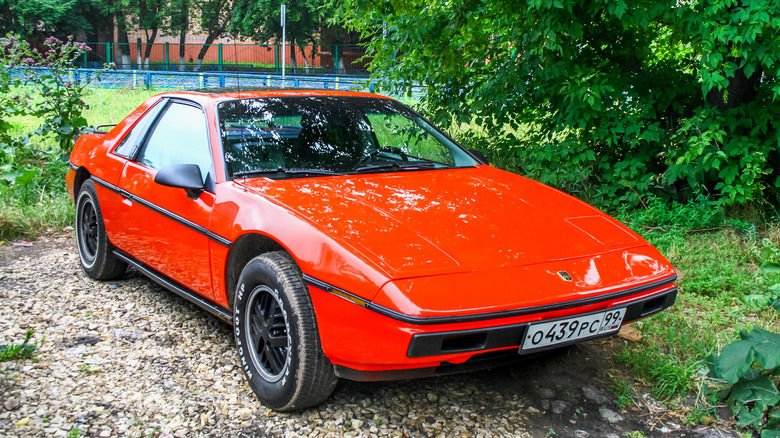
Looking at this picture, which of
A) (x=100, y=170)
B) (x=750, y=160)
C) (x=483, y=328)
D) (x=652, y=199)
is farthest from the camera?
(x=652, y=199)

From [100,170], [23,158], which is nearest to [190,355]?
[100,170]

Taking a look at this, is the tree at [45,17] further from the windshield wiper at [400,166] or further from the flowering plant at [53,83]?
the windshield wiper at [400,166]

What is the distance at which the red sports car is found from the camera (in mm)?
2480

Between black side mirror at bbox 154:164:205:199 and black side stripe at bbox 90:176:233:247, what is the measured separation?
20cm

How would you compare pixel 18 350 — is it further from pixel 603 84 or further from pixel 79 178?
pixel 603 84

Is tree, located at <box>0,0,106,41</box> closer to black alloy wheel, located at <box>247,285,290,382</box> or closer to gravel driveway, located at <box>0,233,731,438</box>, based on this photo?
gravel driveway, located at <box>0,233,731,438</box>

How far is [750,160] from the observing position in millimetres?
5078

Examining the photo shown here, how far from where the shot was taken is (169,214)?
3.59 m

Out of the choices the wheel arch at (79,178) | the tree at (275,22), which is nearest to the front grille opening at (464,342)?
the wheel arch at (79,178)

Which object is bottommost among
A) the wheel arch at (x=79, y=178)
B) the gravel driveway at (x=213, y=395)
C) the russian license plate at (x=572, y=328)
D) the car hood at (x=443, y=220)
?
the gravel driveway at (x=213, y=395)

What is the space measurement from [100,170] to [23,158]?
3.95m

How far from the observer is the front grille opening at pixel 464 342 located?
7.96 feet

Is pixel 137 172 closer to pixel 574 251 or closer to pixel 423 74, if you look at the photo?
pixel 574 251

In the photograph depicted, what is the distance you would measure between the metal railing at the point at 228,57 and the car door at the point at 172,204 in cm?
3490
